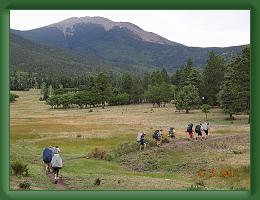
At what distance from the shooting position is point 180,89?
106m

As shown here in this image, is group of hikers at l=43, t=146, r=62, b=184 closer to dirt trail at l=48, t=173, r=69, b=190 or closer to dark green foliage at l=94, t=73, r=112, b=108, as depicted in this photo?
dirt trail at l=48, t=173, r=69, b=190

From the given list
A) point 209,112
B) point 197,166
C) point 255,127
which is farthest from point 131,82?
point 255,127

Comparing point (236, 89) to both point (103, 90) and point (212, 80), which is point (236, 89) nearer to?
point (212, 80)

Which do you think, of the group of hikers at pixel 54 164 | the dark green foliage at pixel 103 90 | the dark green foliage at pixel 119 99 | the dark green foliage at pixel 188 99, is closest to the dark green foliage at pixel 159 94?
the dark green foliage at pixel 119 99

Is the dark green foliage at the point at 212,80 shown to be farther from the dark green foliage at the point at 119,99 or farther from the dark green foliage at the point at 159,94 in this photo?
the dark green foliage at the point at 119,99

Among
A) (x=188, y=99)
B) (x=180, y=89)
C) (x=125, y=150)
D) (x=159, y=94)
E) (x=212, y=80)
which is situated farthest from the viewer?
(x=159, y=94)

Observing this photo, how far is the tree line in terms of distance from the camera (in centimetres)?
7350

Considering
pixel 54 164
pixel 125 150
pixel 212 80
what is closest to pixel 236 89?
pixel 212 80
